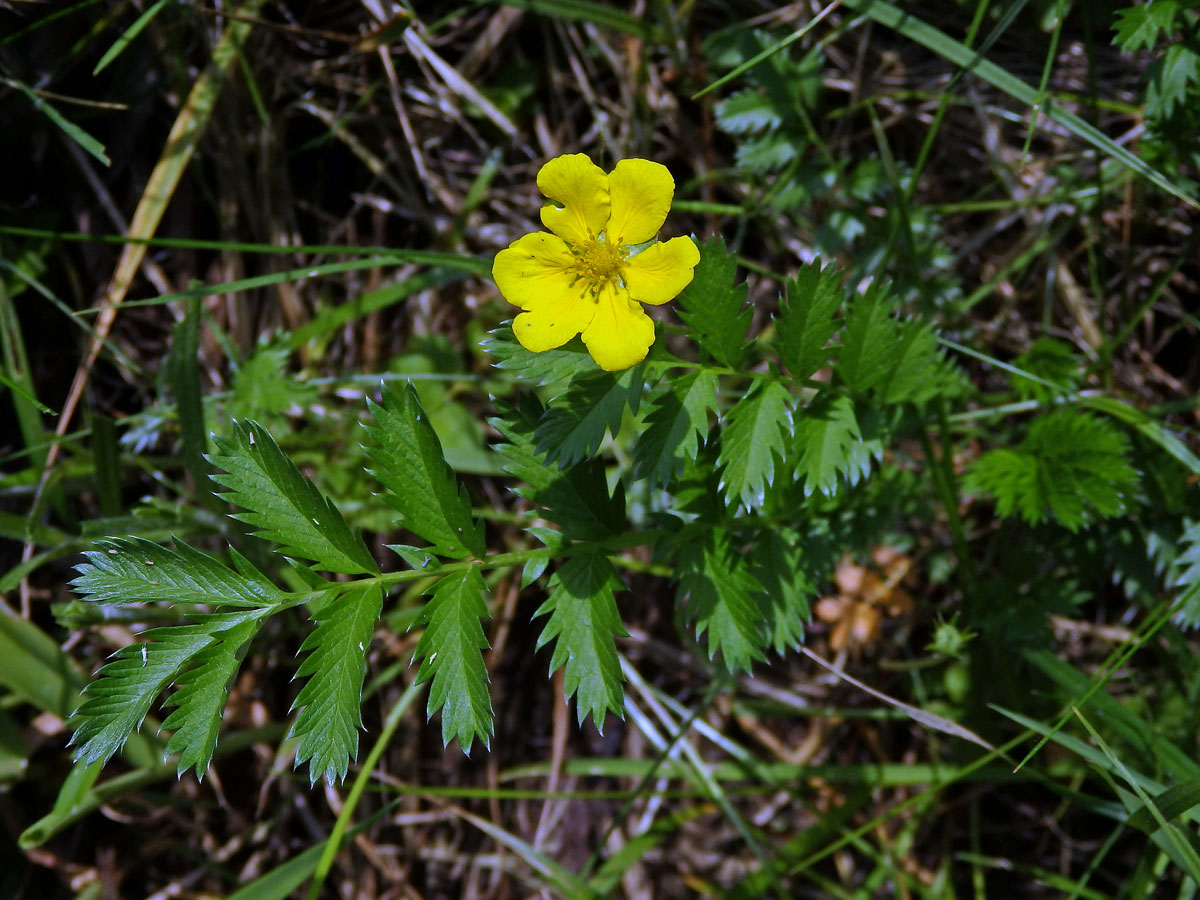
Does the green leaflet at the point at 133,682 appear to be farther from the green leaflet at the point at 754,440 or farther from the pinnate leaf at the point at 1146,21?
the pinnate leaf at the point at 1146,21

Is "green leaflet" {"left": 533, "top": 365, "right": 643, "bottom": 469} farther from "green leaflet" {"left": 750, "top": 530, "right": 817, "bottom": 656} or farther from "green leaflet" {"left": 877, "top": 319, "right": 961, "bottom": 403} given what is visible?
"green leaflet" {"left": 877, "top": 319, "right": 961, "bottom": 403}

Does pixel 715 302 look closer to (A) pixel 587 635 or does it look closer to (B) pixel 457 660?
(A) pixel 587 635

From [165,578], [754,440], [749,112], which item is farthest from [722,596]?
[749,112]

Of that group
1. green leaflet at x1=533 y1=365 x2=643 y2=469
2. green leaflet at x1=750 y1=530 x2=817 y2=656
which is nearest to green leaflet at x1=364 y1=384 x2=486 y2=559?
green leaflet at x1=533 y1=365 x2=643 y2=469

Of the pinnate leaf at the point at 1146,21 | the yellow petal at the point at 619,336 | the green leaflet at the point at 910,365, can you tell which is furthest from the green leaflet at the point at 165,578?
the pinnate leaf at the point at 1146,21

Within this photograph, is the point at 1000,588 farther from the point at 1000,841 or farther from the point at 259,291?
the point at 259,291

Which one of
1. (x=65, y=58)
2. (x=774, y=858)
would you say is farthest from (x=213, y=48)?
(x=774, y=858)
